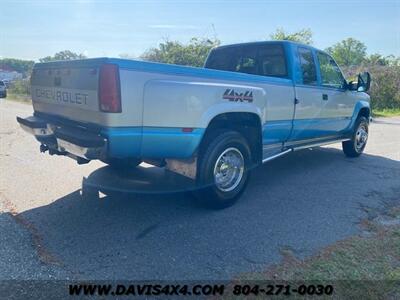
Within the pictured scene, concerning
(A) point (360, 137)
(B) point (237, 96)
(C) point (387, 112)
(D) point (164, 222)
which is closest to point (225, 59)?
(B) point (237, 96)

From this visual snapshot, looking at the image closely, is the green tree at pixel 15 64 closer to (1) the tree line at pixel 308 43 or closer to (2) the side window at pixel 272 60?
(1) the tree line at pixel 308 43

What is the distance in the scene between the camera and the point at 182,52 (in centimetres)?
2153

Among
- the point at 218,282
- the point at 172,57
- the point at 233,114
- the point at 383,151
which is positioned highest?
the point at 172,57

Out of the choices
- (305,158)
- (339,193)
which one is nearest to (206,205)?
(339,193)

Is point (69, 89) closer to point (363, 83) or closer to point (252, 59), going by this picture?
point (252, 59)

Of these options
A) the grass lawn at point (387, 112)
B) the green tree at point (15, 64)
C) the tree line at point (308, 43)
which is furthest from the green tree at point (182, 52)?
the green tree at point (15, 64)

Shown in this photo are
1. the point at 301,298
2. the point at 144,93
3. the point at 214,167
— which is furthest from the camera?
the point at 214,167

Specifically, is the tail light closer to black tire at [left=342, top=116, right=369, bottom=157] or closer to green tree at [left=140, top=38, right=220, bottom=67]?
black tire at [left=342, top=116, right=369, bottom=157]

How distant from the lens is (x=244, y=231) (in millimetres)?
3623

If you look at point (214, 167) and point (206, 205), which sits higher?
point (214, 167)

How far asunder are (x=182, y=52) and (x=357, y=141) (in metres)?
16.3

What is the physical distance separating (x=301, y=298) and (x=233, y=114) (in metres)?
2.25

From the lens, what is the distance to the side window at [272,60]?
16.9 ft

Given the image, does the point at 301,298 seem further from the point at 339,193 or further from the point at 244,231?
the point at 339,193
